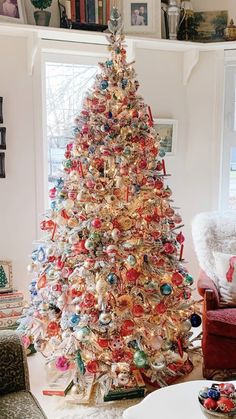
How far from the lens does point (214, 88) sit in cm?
364

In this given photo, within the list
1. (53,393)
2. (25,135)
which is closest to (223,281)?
(53,393)

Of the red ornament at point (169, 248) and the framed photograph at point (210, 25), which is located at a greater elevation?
the framed photograph at point (210, 25)

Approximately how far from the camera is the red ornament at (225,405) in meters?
1.55

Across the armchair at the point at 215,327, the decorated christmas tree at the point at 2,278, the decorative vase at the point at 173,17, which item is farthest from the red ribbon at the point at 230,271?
the decorative vase at the point at 173,17

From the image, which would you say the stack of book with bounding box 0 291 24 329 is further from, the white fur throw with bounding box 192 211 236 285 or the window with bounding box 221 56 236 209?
the window with bounding box 221 56 236 209

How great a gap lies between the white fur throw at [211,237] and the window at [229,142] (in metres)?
0.49

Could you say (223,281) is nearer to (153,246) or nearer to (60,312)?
(153,246)

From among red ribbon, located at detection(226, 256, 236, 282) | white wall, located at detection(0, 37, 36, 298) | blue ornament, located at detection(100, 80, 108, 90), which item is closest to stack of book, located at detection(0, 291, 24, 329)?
white wall, located at detection(0, 37, 36, 298)

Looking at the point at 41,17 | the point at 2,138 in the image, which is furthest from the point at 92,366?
the point at 41,17

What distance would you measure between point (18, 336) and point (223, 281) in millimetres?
1462

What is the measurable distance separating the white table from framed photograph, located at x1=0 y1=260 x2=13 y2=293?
1578 millimetres

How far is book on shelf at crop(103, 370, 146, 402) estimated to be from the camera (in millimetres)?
2516

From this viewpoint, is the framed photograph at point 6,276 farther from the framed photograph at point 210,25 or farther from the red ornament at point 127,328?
the framed photograph at point 210,25

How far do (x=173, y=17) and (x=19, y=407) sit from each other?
9.60 ft
